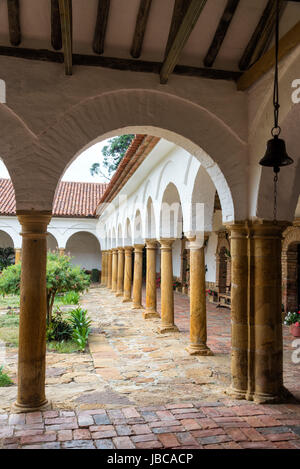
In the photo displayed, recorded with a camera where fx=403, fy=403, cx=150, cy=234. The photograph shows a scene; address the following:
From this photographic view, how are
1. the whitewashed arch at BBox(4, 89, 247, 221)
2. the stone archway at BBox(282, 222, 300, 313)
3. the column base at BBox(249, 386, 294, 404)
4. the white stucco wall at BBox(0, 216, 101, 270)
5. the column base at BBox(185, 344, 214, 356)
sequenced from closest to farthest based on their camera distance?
the whitewashed arch at BBox(4, 89, 247, 221), the column base at BBox(249, 386, 294, 404), the column base at BBox(185, 344, 214, 356), the stone archway at BBox(282, 222, 300, 313), the white stucco wall at BBox(0, 216, 101, 270)

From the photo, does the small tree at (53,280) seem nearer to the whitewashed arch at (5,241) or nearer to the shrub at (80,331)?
the shrub at (80,331)

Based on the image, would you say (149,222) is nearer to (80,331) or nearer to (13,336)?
(80,331)

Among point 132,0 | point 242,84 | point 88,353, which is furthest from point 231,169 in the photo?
point 88,353

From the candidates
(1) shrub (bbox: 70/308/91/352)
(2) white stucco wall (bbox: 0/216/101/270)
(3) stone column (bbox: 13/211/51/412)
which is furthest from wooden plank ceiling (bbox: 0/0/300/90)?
(2) white stucco wall (bbox: 0/216/101/270)

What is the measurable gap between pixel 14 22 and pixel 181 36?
191 centimetres

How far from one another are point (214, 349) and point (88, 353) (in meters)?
2.42

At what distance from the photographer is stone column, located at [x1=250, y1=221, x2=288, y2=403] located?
5.01 m

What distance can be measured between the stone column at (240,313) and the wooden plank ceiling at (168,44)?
2.07 meters

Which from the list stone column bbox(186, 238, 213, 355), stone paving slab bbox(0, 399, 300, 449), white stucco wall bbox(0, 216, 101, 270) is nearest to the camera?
stone paving slab bbox(0, 399, 300, 449)

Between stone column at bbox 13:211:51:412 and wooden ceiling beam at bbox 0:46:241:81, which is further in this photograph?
wooden ceiling beam at bbox 0:46:241:81

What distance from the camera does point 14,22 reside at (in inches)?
179

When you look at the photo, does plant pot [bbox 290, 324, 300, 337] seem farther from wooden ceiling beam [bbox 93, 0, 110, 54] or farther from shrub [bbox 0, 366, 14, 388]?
wooden ceiling beam [bbox 93, 0, 110, 54]

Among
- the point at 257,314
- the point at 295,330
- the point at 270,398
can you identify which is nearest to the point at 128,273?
the point at 295,330

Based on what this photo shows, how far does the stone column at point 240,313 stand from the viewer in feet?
16.8
